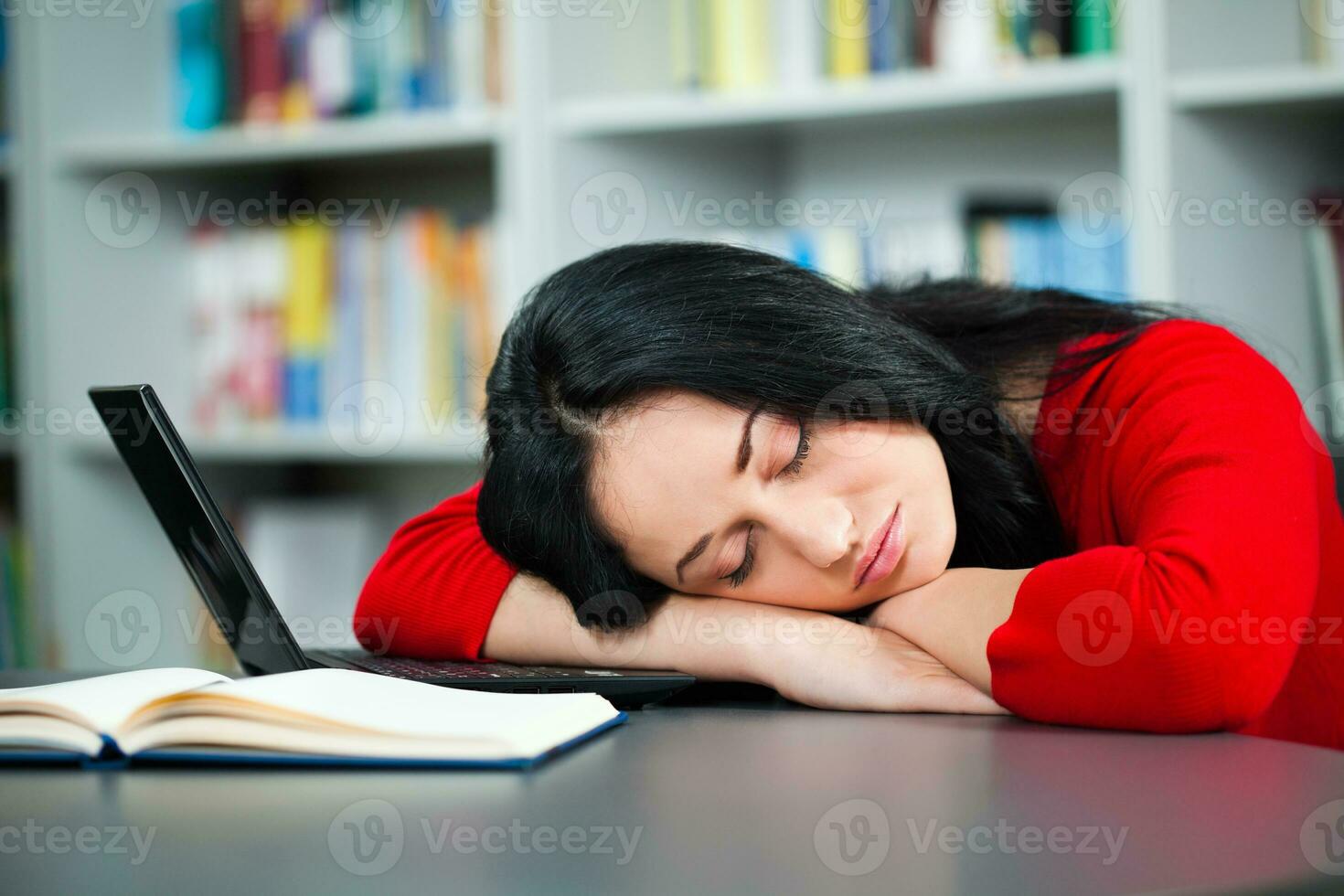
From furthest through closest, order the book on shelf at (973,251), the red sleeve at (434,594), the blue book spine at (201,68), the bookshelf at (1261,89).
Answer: the blue book spine at (201,68) → the book on shelf at (973,251) → the bookshelf at (1261,89) → the red sleeve at (434,594)

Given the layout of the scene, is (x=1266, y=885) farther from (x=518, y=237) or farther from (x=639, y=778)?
(x=518, y=237)

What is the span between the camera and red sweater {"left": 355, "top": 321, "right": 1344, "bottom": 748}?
2.36 feet

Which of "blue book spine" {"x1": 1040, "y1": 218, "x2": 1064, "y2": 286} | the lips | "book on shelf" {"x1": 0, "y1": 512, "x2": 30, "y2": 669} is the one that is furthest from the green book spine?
"book on shelf" {"x1": 0, "y1": 512, "x2": 30, "y2": 669}

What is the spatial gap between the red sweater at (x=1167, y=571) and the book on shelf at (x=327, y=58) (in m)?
1.08

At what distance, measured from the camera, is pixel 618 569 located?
94 cm

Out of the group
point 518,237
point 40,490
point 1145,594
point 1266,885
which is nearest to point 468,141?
point 518,237

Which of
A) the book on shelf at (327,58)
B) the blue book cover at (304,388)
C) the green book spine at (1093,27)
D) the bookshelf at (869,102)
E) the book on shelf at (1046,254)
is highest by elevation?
the book on shelf at (327,58)

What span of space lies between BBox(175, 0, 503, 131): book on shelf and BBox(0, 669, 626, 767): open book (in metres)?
1.36

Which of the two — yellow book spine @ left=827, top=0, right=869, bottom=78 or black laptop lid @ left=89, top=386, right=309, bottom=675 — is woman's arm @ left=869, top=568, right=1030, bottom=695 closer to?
black laptop lid @ left=89, top=386, right=309, bottom=675

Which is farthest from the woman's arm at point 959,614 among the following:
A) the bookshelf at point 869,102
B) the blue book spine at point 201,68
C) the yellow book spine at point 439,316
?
the blue book spine at point 201,68

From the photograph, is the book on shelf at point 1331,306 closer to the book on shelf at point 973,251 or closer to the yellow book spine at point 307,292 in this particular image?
the book on shelf at point 973,251

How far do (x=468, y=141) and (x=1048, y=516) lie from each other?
116 cm

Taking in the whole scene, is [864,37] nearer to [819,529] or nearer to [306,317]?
[306,317]

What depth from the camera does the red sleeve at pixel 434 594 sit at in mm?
982
